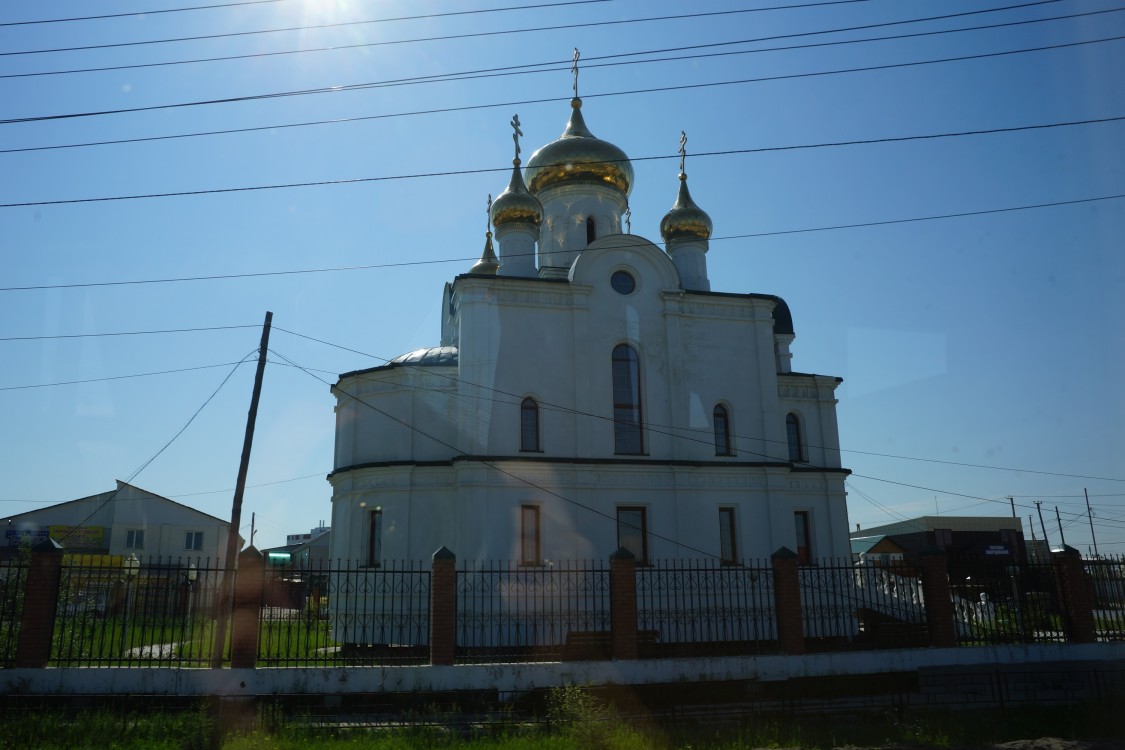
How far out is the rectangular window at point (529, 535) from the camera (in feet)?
59.2

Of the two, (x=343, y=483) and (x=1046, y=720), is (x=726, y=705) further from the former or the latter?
(x=343, y=483)

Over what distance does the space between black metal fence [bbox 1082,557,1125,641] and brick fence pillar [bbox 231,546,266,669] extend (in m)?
13.9

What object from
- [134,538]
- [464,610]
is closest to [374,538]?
[464,610]

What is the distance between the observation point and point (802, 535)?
21734mm

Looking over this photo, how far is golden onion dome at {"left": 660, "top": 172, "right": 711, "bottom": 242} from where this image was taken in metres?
23.6

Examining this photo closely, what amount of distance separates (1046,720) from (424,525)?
12.8m

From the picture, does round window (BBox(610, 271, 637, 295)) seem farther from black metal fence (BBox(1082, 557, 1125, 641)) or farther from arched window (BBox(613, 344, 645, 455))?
black metal fence (BBox(1082, 557, 1125, 641))

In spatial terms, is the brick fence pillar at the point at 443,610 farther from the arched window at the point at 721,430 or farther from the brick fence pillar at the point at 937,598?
the arched window at the point at 721,430

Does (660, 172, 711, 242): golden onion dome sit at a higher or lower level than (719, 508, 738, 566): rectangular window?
higher

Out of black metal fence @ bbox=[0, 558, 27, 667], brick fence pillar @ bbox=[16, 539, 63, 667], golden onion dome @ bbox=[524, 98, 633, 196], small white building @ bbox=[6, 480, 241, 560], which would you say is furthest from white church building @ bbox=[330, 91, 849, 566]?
small white building @ bbox=[6, 480, 241, 560]

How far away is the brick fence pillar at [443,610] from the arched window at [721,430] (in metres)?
9.60

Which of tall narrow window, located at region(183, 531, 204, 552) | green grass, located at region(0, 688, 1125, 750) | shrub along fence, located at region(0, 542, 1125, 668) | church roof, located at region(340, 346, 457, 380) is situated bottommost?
green grass, located at region(0, 688, 1125, 750)

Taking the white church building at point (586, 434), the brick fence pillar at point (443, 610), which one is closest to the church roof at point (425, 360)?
the white church building at point (586, 434)

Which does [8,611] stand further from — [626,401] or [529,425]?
[626,401]
